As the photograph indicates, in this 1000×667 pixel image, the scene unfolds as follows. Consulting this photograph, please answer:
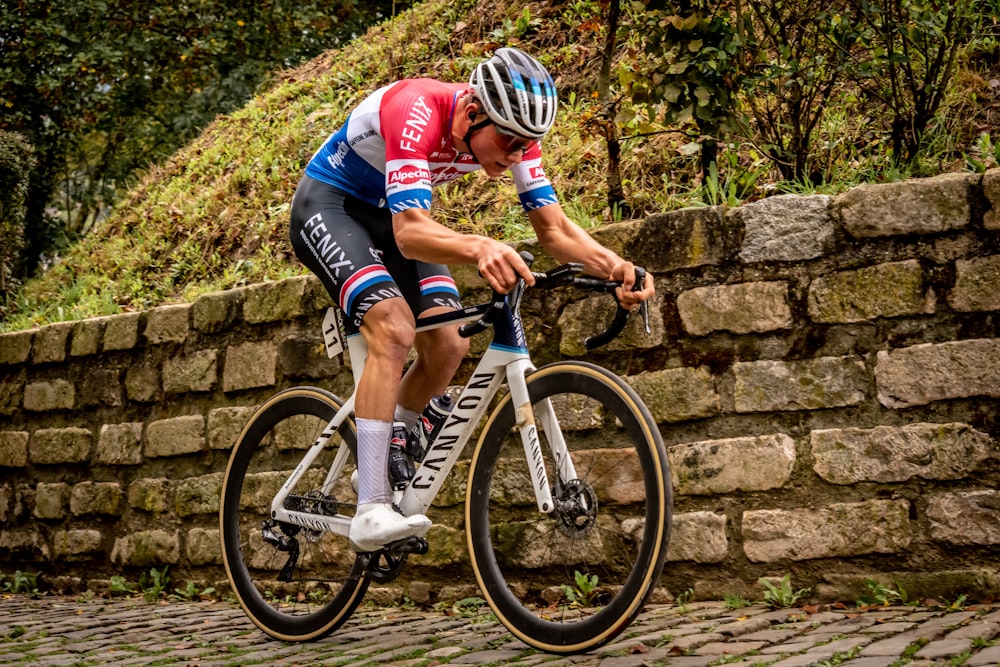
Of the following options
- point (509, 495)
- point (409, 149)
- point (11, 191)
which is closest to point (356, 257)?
point (409, 149)

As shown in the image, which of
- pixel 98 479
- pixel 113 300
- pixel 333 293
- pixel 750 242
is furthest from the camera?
pixel 113 300

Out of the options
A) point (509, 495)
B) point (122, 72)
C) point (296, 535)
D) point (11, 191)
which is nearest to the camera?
point (296, 535)

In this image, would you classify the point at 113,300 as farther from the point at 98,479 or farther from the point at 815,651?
the point at 815,651

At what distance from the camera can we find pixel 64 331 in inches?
Answer: 269

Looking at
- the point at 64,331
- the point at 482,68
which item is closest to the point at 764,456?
the point at 482,68

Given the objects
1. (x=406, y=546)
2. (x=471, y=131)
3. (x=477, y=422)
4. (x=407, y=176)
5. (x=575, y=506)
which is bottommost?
(x=406, y=546)

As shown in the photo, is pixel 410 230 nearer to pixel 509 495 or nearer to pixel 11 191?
pixel 509 495

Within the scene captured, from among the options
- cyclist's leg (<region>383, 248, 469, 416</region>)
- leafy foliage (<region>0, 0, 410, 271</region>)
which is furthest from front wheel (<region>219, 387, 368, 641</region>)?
leafy foliage (<region>0, 0, 410, 271</region>)

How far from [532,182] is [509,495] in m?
1.51

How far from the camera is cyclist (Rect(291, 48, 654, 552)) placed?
3430mm

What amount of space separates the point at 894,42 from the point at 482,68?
8.64ft

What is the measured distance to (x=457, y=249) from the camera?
10.9 ft

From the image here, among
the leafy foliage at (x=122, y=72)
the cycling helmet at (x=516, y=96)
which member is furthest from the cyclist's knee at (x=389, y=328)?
the leafy foliage at (x=122, y=72)

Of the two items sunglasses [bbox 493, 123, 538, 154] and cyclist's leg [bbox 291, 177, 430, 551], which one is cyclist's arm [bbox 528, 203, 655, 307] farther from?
cyclist's leg [bbox 291, 177, 430, 551]
